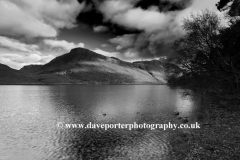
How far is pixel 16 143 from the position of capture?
72.2ft

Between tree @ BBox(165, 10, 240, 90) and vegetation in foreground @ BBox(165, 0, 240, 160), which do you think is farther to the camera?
tree @ BBox(165, 10, 240, 90)

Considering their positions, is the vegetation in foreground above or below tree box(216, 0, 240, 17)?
below

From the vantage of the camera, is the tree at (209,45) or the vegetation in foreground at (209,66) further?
the tree at (209,45)

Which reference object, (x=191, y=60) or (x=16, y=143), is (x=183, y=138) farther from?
(x=16, y=143)

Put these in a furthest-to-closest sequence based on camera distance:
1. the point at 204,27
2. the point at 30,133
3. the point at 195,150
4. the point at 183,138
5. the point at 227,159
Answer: the point at 30,133, the point at 204,27, the point at 183,138, the point at 195,150, the point at 227,159

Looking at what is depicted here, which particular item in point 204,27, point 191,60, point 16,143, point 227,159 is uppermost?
point 204,27

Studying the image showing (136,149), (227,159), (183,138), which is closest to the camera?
(227,159)

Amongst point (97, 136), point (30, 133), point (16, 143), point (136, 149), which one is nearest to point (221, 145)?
point (136, 149)

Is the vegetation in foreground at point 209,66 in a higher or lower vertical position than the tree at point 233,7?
lower

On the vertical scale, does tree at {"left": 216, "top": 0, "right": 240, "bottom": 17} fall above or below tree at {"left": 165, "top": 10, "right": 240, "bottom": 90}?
above

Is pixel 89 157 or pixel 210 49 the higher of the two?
pixel 210 49

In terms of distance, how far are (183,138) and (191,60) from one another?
567 inches

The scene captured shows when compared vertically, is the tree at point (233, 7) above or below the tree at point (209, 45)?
above

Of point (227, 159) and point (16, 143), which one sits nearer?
point (227, 159)
